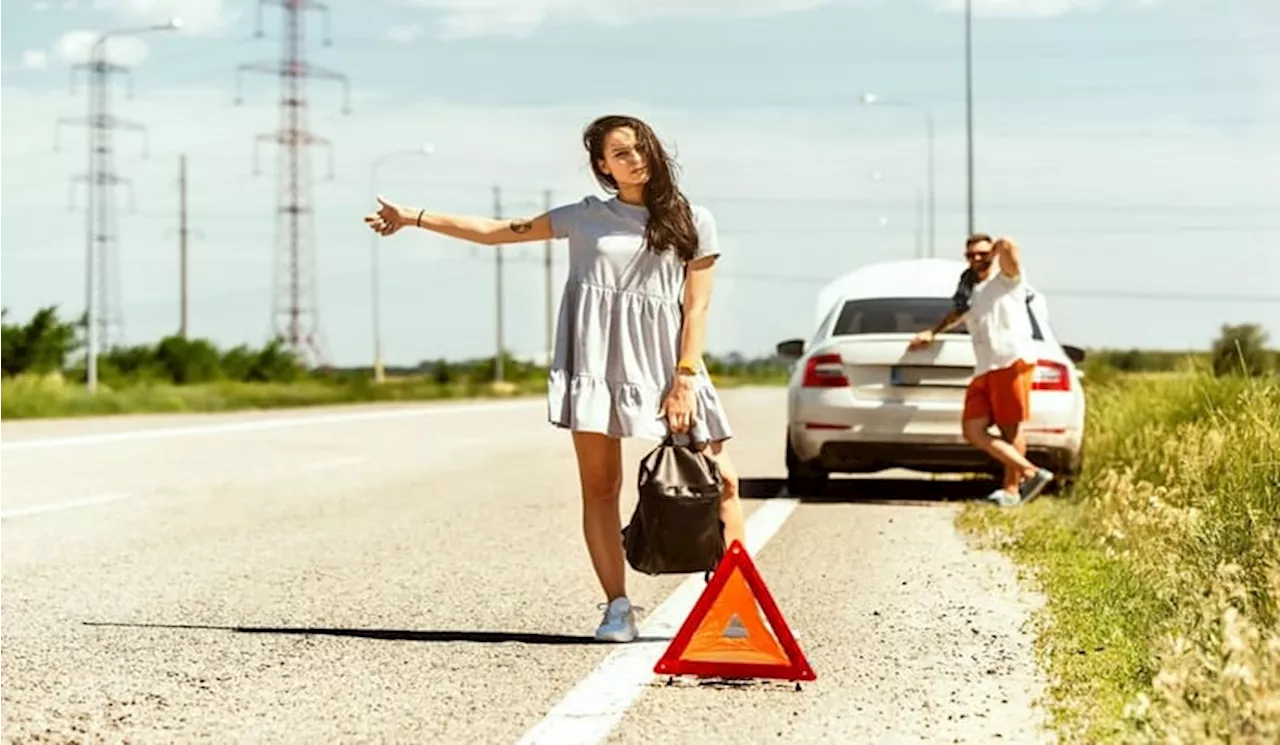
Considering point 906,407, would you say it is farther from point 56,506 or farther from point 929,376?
point 56,506

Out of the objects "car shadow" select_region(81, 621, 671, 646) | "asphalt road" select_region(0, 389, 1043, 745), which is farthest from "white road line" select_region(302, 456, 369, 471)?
"car shadow" select_region(81, 621, 671, 646)

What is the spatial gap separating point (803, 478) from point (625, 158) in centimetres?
902

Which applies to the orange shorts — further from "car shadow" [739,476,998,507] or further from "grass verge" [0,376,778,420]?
"grass verge" [0,376,778,420]

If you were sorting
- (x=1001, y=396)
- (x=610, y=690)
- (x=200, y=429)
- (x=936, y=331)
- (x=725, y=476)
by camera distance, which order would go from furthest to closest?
(x=200, y=429), (x=936, y=331), (x=1001, y=396), (x=725, y=476), (x=610, y=690)

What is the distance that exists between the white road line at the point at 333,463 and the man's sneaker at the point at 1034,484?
7.06 metres

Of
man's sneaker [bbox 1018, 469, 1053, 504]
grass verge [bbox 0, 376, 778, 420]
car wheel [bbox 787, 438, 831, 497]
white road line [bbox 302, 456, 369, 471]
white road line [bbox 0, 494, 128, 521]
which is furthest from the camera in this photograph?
grass verge [bbox 0, 376, 778, 420]

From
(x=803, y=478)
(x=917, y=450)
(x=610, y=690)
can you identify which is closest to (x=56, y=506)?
(x=803, y=478)

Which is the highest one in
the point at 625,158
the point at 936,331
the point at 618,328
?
the point at 625,158

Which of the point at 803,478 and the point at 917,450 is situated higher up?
the point at 917,450

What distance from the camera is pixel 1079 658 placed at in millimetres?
7602

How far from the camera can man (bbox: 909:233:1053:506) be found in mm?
15141

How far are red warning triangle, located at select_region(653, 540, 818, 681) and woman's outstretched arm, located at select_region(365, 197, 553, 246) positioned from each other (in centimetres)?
150

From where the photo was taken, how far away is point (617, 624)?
830cm

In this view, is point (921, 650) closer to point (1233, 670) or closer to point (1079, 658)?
point (1079, 658)
